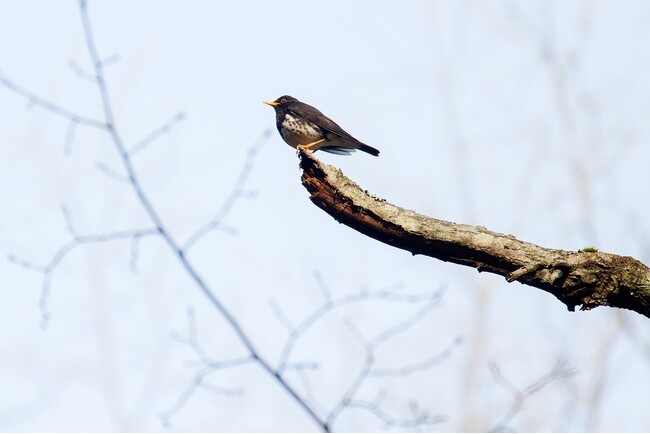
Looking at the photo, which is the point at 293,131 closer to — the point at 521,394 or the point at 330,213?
the point at 521,394

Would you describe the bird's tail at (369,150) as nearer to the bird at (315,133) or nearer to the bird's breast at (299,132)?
the bird at (315,133)

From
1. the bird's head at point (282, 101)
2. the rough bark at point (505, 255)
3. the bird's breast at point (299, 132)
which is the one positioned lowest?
the rough bark at point (505, 255)

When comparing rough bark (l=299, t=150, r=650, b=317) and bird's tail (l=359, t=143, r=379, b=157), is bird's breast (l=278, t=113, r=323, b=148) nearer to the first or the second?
bird's tail (l=359, t=143, r=379, b=157)

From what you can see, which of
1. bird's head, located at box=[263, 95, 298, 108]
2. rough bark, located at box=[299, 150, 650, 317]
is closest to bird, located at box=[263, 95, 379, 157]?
bird's head, located at box=[263, 95, 298, 108]

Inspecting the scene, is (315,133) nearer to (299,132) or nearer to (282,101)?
(299,132)

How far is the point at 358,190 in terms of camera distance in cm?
366

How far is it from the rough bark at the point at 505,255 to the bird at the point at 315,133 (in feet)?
11.3

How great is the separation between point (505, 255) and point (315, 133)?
396 centimetres

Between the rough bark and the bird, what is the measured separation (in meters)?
3.43


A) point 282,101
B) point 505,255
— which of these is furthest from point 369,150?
point 505,255

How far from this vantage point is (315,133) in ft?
23.4

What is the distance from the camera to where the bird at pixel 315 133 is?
7.11 meters

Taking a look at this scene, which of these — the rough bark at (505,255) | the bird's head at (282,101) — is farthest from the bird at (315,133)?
the rough bark at (505,255)

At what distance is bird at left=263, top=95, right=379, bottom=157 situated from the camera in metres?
7.11
